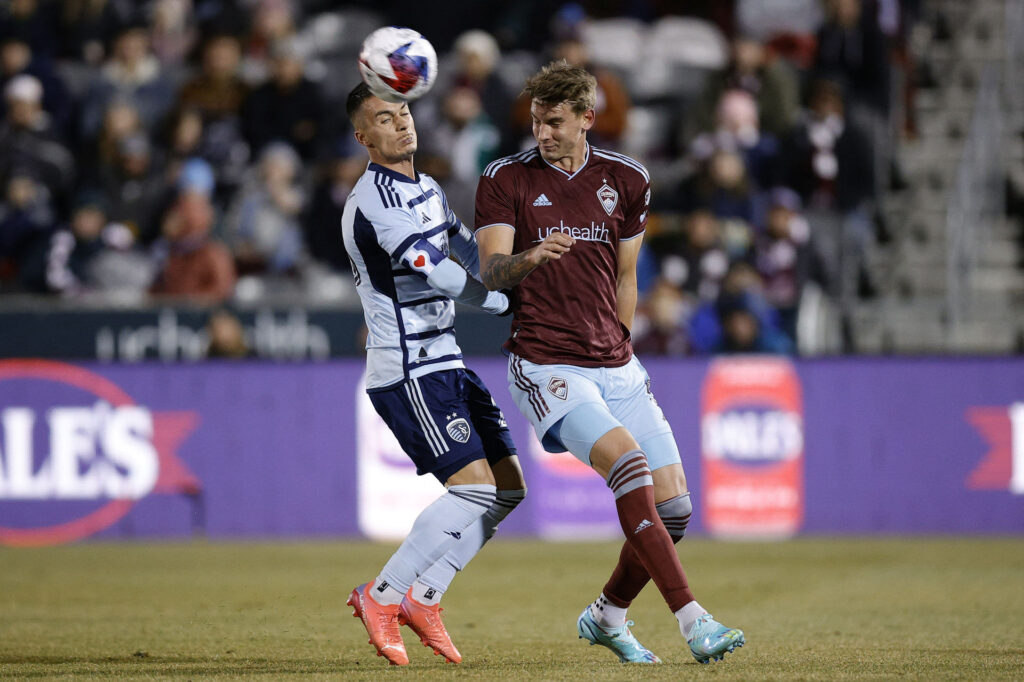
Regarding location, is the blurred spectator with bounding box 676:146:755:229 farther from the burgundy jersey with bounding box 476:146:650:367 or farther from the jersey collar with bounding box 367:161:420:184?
the jersey collar with bounding box 367:161:420:184

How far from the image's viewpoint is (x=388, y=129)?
6.46 m

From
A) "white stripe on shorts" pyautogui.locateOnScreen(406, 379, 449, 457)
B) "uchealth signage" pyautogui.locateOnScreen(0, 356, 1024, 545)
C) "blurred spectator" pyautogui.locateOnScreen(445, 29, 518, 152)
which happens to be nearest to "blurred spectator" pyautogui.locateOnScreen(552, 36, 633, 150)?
"blurred spectator" pyautogui.locateOnScreen(445, 29, 518, 152)

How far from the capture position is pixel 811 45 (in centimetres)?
1708

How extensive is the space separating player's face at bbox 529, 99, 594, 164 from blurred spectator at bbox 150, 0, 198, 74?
38.8 feet

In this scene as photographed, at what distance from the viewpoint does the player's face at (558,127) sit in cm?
639

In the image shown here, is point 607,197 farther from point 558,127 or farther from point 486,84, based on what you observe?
point 486,84

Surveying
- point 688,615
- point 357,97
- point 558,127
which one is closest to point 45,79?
point 357,97

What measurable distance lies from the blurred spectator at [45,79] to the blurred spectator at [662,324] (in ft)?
22.5

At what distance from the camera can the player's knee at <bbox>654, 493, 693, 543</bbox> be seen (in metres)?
6.50

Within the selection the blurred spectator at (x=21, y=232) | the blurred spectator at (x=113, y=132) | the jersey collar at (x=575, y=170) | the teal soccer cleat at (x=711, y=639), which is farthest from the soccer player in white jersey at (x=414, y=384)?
the blurred spectator at (x=113, y=132)

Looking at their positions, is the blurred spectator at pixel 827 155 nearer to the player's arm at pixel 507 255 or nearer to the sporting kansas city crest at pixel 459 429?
→ the player's arm at pixel 507 255

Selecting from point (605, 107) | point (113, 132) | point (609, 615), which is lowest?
point (609, 615)

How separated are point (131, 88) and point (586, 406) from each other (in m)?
11.8

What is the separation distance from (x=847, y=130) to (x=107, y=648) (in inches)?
420
